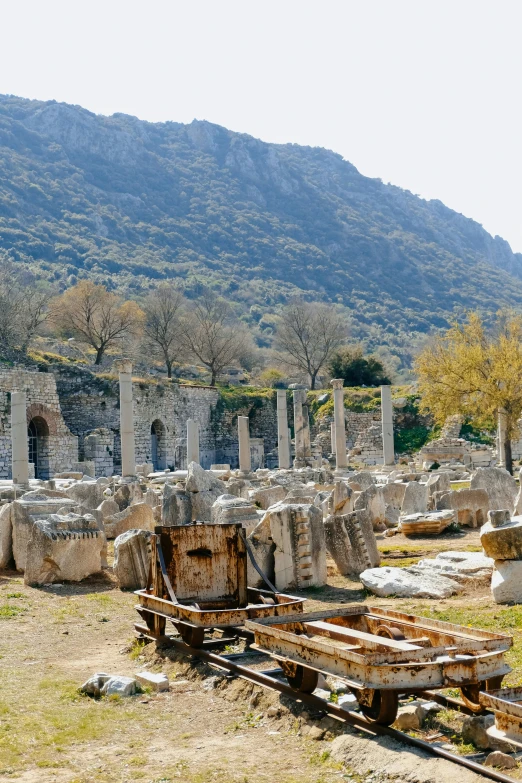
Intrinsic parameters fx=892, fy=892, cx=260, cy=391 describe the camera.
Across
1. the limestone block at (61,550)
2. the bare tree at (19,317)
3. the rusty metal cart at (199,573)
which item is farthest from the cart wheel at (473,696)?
the bare tree at (19,317)

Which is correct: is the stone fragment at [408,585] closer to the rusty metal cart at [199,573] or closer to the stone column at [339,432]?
the rusty metal cart at [199,573]

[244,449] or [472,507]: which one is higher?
[244,449]

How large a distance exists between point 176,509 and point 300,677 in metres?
8.70

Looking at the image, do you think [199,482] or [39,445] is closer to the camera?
[199,482]

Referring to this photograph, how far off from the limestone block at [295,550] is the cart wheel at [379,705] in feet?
19.4

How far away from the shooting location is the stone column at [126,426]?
32.4 metres

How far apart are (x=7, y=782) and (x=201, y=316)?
64058 millimetres

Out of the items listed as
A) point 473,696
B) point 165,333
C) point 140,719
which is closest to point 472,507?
point 473,696

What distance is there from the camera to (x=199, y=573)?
29.0 ft

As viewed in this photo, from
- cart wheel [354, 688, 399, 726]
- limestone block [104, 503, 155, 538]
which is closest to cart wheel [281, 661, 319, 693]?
cart wheel [354, 688, 399, 726]

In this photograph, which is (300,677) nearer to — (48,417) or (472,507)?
(472,507)

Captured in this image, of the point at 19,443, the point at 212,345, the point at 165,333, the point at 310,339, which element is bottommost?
the point at 19,443

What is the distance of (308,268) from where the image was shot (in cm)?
12962

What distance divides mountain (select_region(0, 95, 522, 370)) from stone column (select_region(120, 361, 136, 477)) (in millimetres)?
58279
